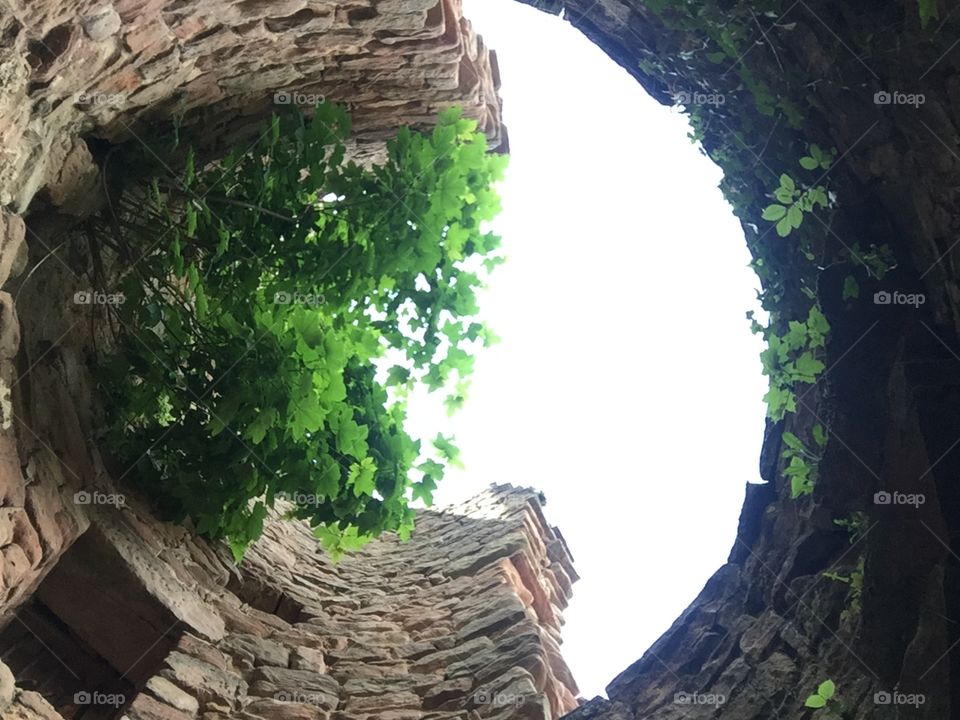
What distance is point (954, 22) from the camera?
107 inches

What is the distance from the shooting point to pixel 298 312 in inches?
144

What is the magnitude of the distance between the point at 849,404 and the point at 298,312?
84.9 inches

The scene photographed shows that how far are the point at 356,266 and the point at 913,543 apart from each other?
2306mm

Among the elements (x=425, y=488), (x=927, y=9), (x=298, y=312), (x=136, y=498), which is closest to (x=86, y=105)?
(x=298, y=312)

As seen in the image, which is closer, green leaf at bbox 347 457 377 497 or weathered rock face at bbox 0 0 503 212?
weathered rock face at bbox 0 0 503 212

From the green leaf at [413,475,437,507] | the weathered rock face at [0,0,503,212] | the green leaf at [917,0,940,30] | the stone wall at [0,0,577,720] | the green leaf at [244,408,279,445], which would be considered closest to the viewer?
the green leaf at [917,0,940,30]

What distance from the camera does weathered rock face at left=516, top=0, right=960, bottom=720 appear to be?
3020mm

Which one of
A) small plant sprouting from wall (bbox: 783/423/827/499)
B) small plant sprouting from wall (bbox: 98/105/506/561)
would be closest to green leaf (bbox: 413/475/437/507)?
small plant sprouting from wall (bbox: 98/105/506/561)

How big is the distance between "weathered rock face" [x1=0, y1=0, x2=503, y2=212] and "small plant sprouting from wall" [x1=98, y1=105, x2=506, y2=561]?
0.79 ft

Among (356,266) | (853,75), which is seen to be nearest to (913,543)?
(853,75)

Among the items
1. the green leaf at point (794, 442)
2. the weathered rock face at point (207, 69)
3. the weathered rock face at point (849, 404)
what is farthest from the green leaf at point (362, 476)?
the green leaf at point (794, 442)

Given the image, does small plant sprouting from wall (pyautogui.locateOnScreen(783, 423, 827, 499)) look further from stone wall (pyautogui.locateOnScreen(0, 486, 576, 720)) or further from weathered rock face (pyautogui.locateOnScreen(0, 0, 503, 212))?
weathered rock face (pyautogui.locateOnScreen(0, 0, 503, 212))

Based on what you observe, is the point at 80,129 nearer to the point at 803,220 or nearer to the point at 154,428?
the point at 154,428

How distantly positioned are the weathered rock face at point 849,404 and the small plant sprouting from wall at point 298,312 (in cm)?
116
